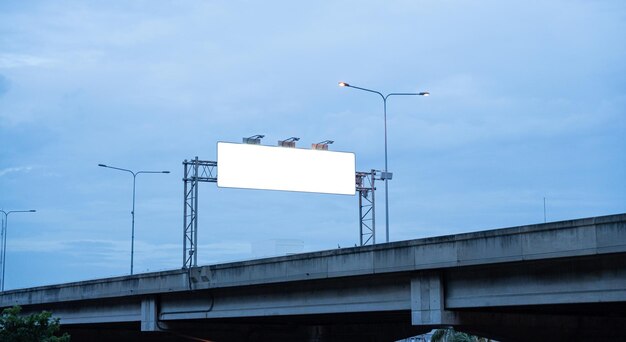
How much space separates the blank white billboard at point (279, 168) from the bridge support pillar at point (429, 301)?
19596 millimetres

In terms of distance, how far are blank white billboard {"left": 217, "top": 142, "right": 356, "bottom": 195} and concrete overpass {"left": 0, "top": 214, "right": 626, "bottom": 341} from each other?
6830 millimetres

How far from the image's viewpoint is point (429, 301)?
2678cm

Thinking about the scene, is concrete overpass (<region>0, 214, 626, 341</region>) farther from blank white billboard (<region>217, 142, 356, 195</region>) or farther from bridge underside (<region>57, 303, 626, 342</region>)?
blank white billboard (<region>217, 142, 356, 195</region>)

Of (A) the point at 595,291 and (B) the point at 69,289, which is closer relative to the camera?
(A) the point at 595,291

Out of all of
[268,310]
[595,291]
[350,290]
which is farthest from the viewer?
[268,310]

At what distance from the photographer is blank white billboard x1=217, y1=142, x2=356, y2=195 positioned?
45.4m

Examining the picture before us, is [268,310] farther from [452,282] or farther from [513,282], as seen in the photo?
[513,282]

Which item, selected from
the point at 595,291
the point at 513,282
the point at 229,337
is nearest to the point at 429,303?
the point at 513,282

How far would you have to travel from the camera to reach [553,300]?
76.7 ft

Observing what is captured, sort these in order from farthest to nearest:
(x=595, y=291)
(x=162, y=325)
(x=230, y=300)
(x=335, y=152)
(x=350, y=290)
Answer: (x=335, y=152)
(x=162, y=325)
(x=230, y=300)
(x=350, y=290)
(x=595, y=291)

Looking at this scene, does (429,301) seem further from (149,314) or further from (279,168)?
(279,168)

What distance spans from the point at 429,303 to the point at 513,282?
3.09m

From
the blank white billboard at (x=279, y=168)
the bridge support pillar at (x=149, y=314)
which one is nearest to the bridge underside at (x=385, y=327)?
the bridge support pillar at (x=149, y=314)

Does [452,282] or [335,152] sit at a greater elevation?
[335,152]
